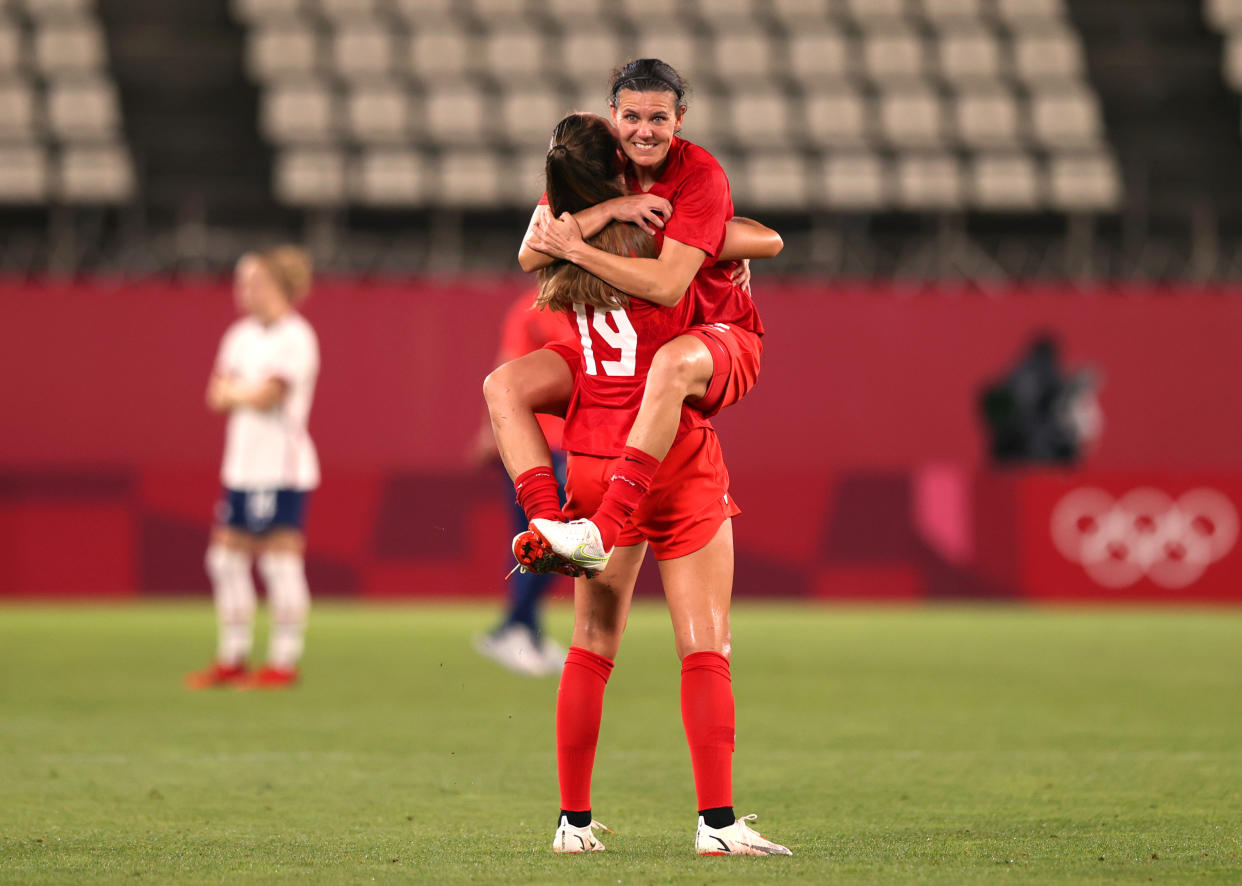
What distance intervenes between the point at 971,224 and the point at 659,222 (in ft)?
47.3

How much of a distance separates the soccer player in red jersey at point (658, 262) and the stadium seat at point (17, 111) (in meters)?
14.7

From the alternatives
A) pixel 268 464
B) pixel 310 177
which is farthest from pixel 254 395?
pixel 310 177

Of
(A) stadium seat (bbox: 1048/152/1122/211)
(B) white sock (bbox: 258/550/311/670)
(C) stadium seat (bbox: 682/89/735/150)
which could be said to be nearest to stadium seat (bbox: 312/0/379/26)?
(C) stadium seat (bbox: 682/89/735/150)

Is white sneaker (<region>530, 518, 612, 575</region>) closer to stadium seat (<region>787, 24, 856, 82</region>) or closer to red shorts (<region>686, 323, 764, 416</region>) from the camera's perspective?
red shorts (<region>686, 323, 764, 416</region>)

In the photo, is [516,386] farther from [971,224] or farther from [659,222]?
[971,224]

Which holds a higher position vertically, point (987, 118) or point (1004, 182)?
point (987, 118)

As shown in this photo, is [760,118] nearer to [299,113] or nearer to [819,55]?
[819,55]

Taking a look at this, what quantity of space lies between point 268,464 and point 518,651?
1.68m

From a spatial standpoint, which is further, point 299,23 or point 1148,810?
point 299,23

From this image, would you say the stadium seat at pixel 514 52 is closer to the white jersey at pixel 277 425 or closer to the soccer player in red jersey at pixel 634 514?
the white jersey at pixel 277 425

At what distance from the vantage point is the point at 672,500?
435cm

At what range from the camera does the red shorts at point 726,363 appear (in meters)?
4.30

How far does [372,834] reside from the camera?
15.4 ft

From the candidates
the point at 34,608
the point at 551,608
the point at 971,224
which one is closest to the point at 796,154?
the point at 971,224
